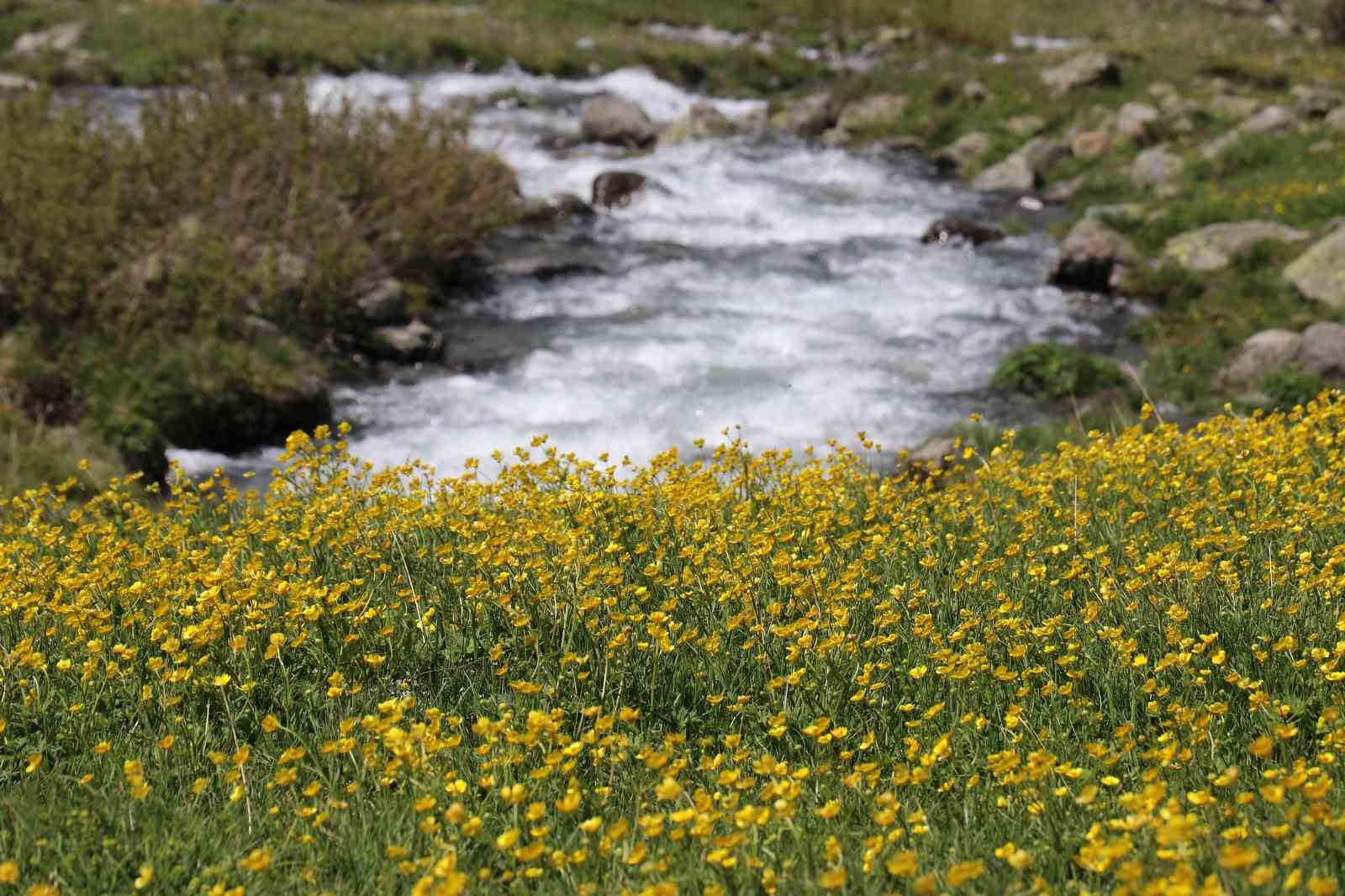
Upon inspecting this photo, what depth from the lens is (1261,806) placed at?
9.92 ft

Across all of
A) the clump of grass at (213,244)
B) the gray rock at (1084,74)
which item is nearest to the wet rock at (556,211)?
the clump of grass at (213,244)

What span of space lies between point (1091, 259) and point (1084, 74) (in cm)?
1118

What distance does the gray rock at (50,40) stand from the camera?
2402 centimetres

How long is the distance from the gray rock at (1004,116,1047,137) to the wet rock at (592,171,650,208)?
23.2 feet

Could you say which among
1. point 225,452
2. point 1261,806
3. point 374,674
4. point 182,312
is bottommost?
point 225,452

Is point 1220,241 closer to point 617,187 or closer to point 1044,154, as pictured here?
point 1044,154

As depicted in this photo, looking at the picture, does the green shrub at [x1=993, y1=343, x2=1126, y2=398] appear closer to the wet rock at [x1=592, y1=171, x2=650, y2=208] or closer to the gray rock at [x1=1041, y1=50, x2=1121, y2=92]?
the wet rock at [x1=592, y1=171, x2=650, y2=208]

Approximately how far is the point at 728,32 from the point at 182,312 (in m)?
25.9

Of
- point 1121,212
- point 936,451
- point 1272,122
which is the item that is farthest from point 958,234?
point 936,451

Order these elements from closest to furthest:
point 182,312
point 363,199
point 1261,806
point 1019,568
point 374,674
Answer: point 1261,806
point 374,674
point 1019,568
point 182,312
point 363,199

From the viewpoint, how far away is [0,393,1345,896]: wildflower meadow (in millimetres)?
2789

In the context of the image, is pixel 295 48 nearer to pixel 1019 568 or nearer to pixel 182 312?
pixel 182 312

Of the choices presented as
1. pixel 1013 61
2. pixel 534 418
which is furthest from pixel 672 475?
pixel 1013 61

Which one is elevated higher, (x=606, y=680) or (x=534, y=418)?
(x=606, y=680)
